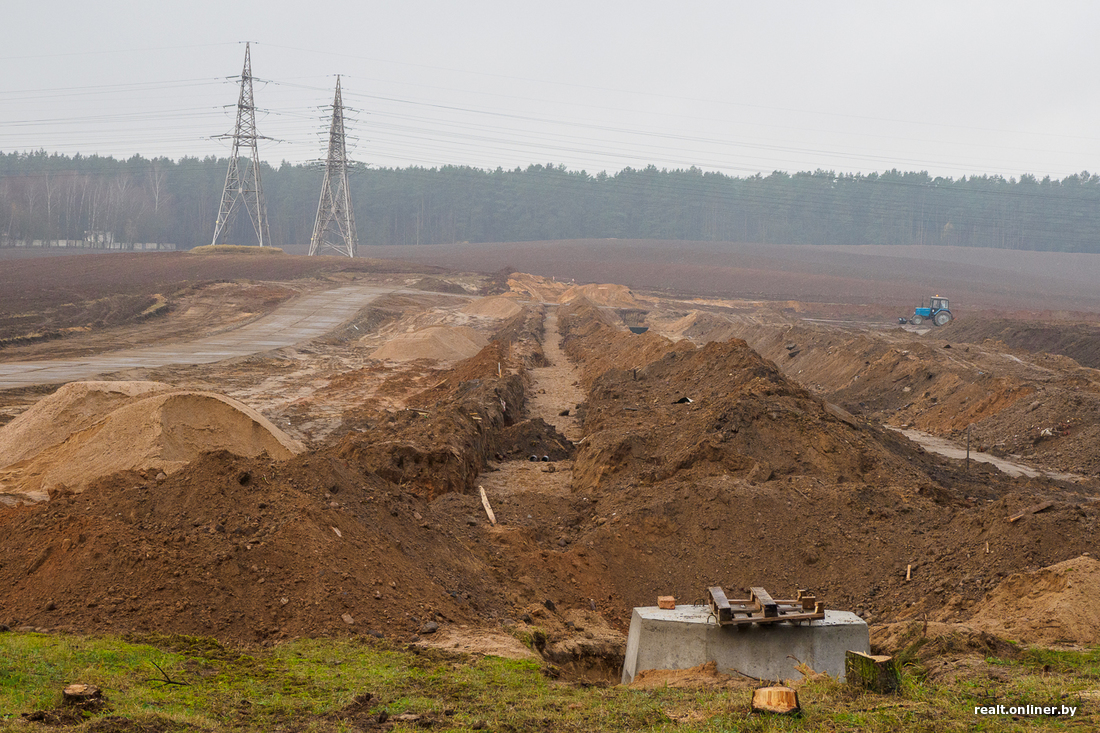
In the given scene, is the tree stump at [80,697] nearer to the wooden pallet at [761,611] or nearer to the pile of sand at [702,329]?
the wooden pallet at [761,611]

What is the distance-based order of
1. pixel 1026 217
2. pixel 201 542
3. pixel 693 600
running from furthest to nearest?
pixel 1026 217 → pixel 693 600 → pixel 201 542

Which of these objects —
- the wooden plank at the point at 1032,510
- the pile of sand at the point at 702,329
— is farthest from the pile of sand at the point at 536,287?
the wooden plank at the point at 1032,510

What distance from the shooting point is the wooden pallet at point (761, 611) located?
23.9 feet

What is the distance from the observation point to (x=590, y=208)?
132125mm

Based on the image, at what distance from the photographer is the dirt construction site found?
8008 mm

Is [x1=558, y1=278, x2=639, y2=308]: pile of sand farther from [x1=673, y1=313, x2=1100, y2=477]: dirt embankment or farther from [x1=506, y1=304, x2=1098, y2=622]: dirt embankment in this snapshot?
[x1=506, y1=304, x2=1098, y2=622]: dirt embankment

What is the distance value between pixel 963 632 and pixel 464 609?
4.75m

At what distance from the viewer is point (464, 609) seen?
28.3 feet

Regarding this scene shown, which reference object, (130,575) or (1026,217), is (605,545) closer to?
(130,575)

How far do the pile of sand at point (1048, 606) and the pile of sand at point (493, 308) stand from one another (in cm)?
4200

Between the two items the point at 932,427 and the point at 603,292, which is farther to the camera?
the point at 603,292

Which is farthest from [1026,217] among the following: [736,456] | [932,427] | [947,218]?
[736,456]

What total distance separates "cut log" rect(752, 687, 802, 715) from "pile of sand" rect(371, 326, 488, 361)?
28.7 m

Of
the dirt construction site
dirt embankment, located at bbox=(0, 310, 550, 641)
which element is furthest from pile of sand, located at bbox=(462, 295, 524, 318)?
dirt embankment, located at bbox=(0, 310, 550, 641)
